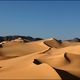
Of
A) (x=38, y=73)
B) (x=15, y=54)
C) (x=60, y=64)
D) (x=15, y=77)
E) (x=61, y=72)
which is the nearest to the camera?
(x=15, y=77)

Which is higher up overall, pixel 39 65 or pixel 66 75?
pixel 39 65

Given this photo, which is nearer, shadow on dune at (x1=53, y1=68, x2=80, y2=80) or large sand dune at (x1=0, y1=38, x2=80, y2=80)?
large sand dune at (x1=0, y1=38, x2=80, y2=80)

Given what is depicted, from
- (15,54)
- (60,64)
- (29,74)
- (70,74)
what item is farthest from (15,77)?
(15,54)

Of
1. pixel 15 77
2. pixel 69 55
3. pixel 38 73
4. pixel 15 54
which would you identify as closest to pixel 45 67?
pixel 38 73

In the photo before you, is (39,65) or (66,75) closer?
(39,65)

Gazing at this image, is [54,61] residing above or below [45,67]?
below

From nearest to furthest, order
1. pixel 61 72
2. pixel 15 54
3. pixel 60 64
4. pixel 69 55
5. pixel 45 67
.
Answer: pixel 45 67
pixel 61 72
pixel 60 64
pixel 69 55
pixel 15 54

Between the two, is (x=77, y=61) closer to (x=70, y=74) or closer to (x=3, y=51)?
(x=70, y=74)

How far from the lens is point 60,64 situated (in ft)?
64.2

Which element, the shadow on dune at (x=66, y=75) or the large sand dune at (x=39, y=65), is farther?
the shadow on dune at (x=66, y=75)

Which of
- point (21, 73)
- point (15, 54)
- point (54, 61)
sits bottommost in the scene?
point (15, 54)

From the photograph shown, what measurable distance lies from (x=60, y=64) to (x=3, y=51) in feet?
36.0

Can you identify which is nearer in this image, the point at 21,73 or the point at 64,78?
the point at 21,73

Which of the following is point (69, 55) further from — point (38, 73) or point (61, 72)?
point (38, 73)
